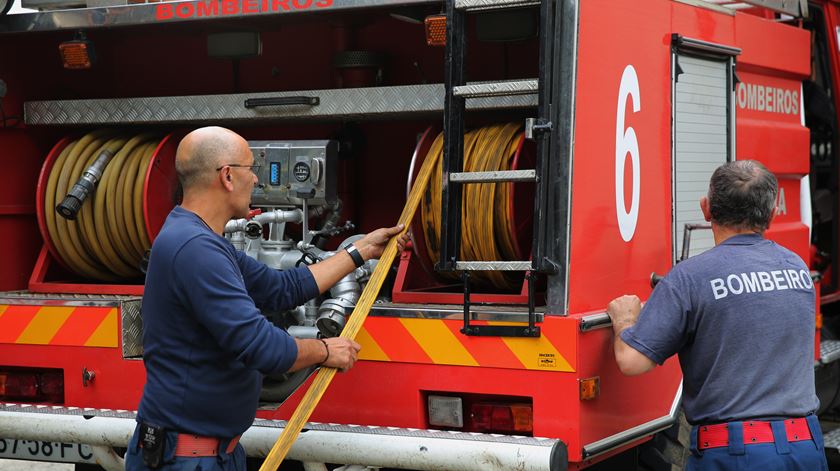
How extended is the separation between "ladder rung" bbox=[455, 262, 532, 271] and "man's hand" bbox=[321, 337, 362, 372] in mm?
477

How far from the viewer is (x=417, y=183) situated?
4613mm

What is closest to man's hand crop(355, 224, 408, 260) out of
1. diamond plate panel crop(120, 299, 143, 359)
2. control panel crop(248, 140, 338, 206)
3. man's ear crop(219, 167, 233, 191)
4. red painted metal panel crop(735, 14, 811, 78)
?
control panel crop(248, 140, 338, 206)

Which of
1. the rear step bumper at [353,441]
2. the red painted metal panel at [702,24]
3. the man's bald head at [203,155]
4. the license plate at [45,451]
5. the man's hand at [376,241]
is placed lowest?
the license plate at [45,451]

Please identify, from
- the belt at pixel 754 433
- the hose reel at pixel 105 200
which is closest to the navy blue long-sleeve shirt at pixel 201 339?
the belt at pixel 754 433

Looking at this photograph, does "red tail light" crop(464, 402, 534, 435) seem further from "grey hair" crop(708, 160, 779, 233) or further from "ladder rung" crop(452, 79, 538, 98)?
"ladder rung" crop(452, 79, 538, 98)

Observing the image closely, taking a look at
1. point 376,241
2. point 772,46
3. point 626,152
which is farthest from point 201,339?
point 772,46

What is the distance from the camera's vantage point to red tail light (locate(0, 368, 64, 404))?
5.06 metres

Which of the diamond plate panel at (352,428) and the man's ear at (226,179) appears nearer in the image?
the man's ear at (226,179)

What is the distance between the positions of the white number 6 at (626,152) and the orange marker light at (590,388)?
0.59 m

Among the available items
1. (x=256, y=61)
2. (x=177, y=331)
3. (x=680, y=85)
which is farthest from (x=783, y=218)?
(x=177, y=331)

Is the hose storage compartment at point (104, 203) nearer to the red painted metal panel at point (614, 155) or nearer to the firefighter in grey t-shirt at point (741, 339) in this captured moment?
the red painted metal panel at point (614, 155)

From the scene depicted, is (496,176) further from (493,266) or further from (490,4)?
(490,4)

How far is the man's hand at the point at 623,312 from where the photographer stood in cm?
418

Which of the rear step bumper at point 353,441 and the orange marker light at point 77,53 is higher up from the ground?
the orange marker light at point 77,53
